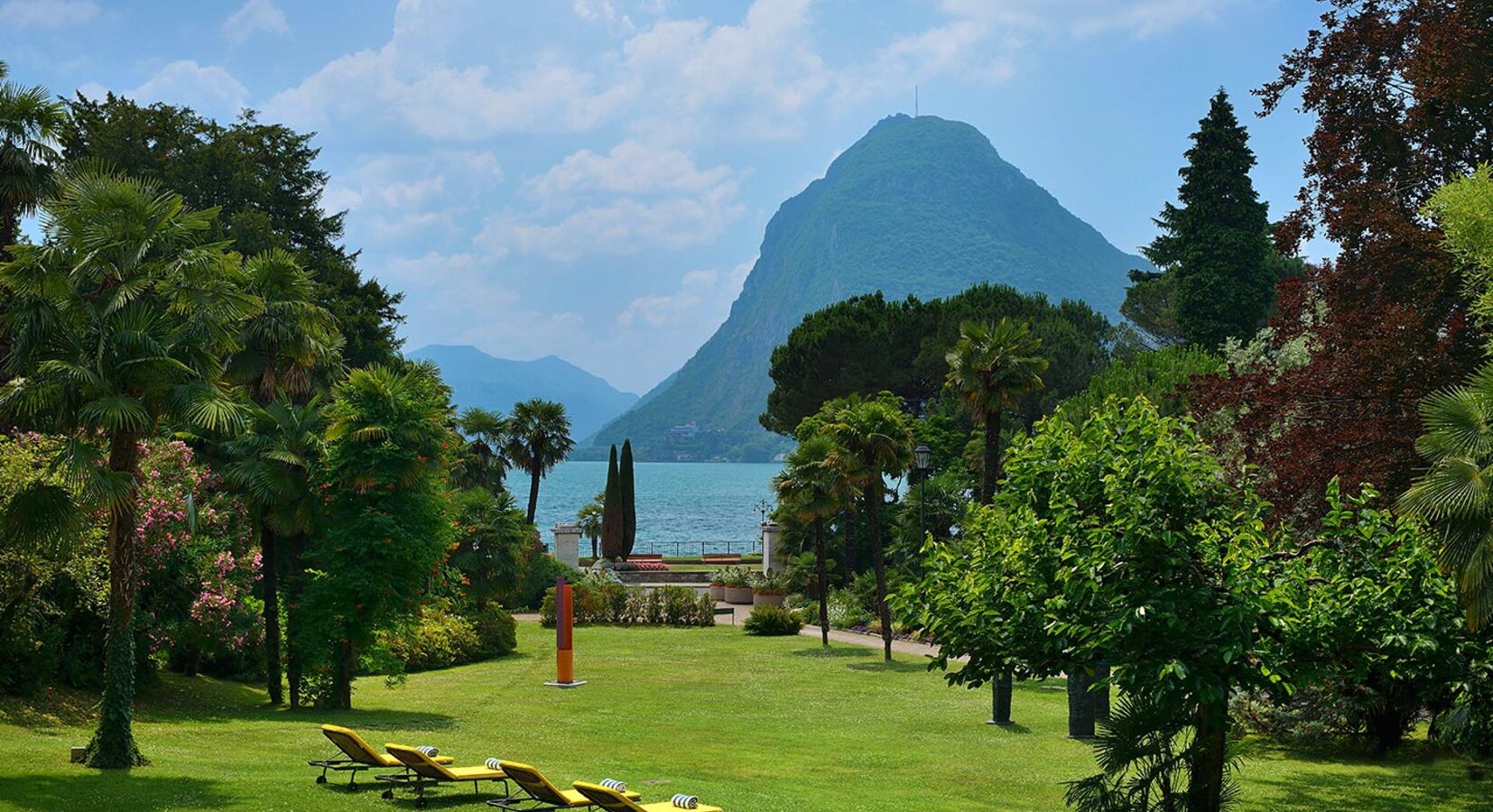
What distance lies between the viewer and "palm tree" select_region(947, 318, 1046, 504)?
105 ft

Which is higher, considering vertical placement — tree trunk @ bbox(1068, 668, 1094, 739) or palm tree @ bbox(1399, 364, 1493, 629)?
palm tree @ bbox(1399, 364, 1493, 629)

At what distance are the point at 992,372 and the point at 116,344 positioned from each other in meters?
22.0

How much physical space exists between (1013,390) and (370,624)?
1694cm

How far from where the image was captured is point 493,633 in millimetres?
37312

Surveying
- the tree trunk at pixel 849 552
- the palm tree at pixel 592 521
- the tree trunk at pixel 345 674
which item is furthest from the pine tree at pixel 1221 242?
the tree trunk at pixel 345 674

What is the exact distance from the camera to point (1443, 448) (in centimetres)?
1329

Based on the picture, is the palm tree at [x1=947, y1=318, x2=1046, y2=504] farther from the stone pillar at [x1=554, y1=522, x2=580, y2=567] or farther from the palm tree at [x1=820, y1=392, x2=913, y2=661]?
the stone pillar at [x1=554, y1=522, x2=580, y2=567]

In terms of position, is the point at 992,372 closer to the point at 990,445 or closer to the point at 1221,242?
the point at 990,445

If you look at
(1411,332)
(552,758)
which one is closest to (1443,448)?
(1411,332)

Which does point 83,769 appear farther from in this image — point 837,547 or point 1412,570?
point 837,547

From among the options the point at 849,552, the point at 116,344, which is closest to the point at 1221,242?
the point at 849,552

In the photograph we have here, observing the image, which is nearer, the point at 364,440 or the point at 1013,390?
the point at 364,440

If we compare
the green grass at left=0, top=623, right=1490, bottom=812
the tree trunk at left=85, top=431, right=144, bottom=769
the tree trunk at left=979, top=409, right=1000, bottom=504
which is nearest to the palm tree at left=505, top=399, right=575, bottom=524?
the green grass at left=0, top=623, right=1490, bottom=812

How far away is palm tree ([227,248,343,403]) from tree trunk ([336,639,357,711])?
5328 millimetres
